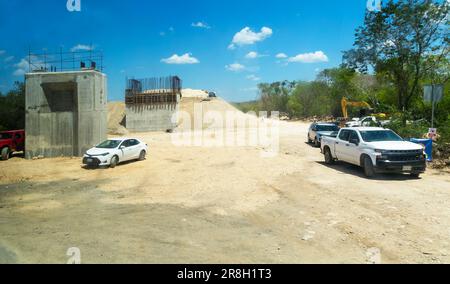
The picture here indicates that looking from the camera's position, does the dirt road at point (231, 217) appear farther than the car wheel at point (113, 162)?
No

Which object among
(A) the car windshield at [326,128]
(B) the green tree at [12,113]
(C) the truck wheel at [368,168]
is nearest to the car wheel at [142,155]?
(A) the car windshield at [326,128]

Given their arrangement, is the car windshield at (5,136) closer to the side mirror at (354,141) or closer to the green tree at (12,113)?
the green tree at (12,113)

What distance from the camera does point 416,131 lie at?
17203 mm

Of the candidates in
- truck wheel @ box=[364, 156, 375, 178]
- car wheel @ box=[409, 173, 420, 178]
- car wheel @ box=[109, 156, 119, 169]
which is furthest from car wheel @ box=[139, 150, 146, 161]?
car wheel @ box=[409, 173, 420, 178]

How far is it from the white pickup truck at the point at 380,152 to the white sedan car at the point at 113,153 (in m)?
11.3

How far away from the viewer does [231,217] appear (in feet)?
27.5

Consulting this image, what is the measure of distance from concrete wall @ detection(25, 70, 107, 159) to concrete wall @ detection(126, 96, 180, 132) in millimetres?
19939

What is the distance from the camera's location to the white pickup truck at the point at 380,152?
11.9 metres

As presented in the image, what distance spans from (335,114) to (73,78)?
4980 centimetres

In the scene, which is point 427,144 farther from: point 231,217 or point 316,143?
point 231,217

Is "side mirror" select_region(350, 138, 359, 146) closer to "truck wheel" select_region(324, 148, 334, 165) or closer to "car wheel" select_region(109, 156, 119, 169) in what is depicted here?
"truck wheel" select_region(324, 148, 334, 165)

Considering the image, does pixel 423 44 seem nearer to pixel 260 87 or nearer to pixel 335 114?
pixel 335 114

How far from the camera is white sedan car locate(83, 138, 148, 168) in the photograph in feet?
58.0
